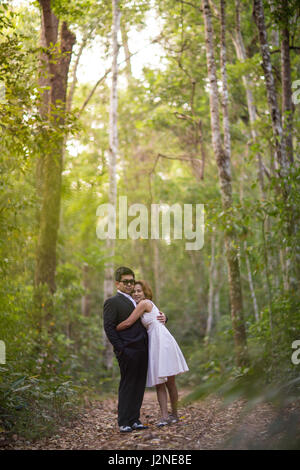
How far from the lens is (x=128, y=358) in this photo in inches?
242

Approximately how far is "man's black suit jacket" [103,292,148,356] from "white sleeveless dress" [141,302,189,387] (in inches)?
4.8

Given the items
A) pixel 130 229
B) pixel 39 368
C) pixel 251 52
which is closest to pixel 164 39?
pixel 251 52

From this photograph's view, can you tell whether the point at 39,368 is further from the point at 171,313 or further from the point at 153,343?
the point at 171,313

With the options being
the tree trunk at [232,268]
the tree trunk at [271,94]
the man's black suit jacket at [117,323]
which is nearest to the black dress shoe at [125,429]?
the man's black suit jacket at [117,323]

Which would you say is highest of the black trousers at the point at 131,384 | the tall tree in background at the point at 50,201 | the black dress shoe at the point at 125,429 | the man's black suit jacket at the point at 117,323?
the tall tree in background at the point at 50,201

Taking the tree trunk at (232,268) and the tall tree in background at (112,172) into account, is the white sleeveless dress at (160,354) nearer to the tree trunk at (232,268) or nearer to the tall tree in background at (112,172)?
the tree trunk at (232,268)

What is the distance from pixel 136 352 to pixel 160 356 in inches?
12.5

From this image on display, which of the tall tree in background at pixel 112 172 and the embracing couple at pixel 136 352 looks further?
the tall tree in background at pixel 112 172

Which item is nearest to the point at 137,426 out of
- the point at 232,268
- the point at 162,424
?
the point at 162,424

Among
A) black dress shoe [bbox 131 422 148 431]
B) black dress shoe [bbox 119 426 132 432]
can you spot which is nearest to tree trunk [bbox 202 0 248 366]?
black dress shoe [bbox 131 422 148 431]

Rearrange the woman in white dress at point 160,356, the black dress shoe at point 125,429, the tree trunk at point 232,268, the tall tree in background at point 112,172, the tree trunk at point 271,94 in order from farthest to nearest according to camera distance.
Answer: the tall tree in background at point 112,172 < the tree trunk at point 232,268 < the tree trunk at point 271,94 < the woman in white dress at point 160,356 < the black dress shoe at point 125,429

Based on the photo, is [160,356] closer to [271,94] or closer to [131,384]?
[131,384]

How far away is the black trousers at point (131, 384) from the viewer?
6148 mm

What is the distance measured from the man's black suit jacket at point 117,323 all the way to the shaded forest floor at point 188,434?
1.10 meters
